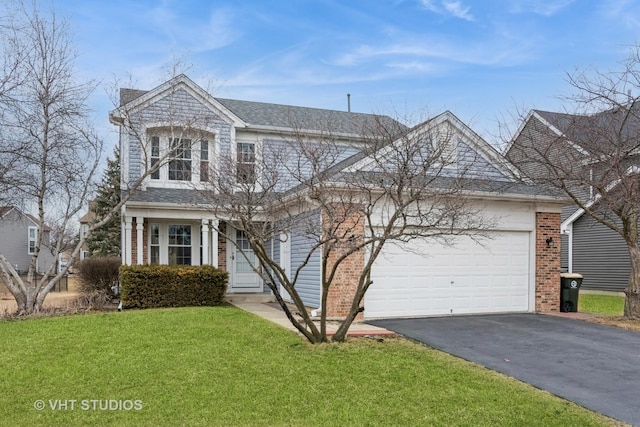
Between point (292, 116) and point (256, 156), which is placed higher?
point (292, 116)

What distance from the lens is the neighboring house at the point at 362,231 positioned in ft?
37.7

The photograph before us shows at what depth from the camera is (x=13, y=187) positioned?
12.6 metres

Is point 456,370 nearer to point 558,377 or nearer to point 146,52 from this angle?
point 558,377

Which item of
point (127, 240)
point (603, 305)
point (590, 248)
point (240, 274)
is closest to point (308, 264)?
point (240, 274)

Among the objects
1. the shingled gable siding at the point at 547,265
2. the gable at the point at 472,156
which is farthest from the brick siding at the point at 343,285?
the shingled gable siding at the point at 547,265

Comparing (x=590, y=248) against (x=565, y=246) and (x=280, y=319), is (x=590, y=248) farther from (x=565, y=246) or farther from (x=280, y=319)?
(x=280, y=319)

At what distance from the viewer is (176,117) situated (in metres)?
15.5

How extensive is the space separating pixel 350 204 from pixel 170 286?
276 inches

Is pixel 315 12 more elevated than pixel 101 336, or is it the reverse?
pixel 315 12

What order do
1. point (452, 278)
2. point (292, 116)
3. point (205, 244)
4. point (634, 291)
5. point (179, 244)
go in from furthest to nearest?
point (292, 116) < point (179, 244) < point (205, 244) < point (452, 278) < point (634, 291)

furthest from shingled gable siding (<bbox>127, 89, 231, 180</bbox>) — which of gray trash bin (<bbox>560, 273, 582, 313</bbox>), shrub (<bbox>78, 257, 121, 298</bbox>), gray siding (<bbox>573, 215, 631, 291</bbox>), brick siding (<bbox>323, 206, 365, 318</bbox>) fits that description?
gray siding (<bbox>573, 215, 631, 291</bbox>)

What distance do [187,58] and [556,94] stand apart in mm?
10316

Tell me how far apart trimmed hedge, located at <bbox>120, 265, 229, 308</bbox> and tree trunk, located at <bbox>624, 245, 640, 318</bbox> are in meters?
9.65

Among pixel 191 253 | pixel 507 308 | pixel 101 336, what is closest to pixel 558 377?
pixel 507 308
